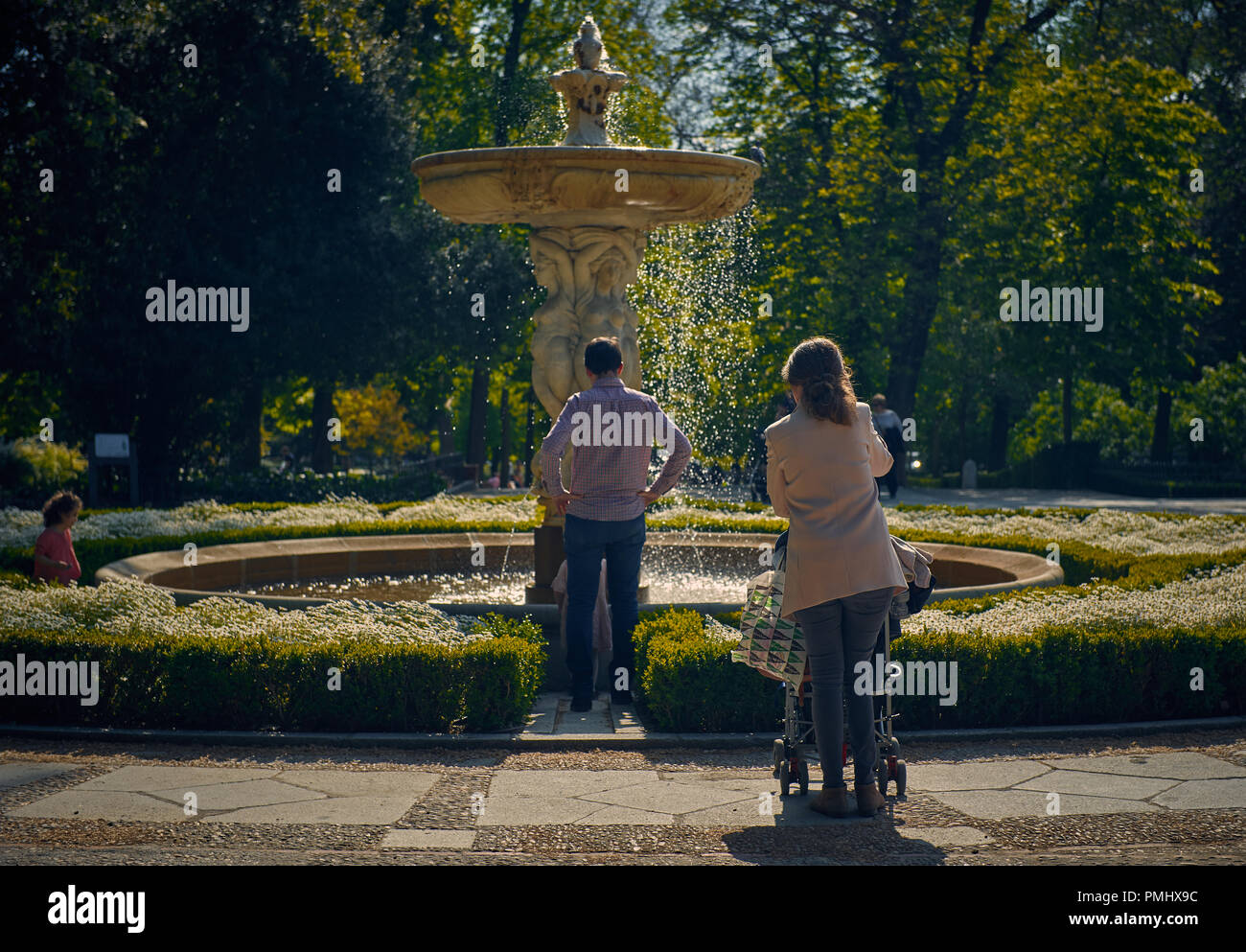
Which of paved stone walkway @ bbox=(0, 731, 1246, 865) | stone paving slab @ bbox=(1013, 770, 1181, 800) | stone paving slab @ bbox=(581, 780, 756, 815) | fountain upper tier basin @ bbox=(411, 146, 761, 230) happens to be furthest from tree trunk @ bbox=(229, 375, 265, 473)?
stone paving slab @ bbox=(1013, 770, 1181, 800)

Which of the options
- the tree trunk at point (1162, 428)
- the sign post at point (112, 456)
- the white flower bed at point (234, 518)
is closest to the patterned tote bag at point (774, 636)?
the white flower bed at point (234, 518)

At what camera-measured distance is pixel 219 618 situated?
838cm

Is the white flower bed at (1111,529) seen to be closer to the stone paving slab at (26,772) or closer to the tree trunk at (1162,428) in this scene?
the stone paving slab at (26,772)

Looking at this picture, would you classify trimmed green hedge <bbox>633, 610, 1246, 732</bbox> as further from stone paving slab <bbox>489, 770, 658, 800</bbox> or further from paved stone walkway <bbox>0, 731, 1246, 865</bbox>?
stone paving slab <bbox>489, 770, 658, 800</bbox>

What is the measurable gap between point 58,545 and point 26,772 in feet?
15.0

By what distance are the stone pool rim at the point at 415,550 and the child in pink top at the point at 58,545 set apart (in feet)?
0.91

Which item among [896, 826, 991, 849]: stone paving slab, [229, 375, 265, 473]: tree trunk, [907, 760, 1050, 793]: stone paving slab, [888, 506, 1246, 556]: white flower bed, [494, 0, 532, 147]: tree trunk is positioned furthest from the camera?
[494, 0, 532, 147]: tree trunk

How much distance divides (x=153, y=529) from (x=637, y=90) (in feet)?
60.0

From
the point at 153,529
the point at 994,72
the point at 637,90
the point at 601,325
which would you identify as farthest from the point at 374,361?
the point at 601,325

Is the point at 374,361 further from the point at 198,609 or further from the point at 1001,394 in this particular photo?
the point at 1001,394

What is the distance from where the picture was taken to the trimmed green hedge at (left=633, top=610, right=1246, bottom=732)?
7.03 meters

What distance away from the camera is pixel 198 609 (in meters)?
8.60

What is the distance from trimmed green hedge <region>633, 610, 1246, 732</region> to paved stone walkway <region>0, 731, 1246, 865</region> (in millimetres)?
363

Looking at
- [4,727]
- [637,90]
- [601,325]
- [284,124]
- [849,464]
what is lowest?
[4,727]
